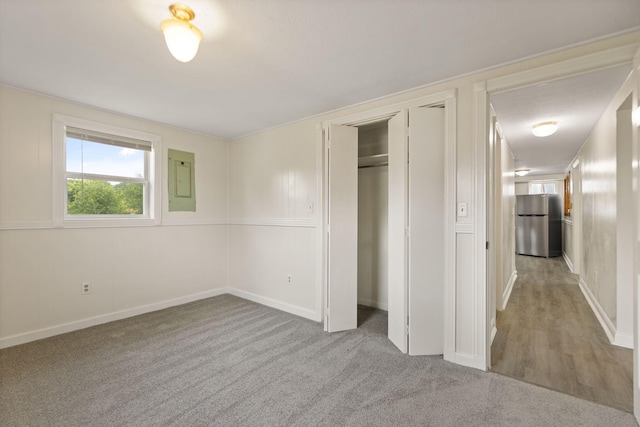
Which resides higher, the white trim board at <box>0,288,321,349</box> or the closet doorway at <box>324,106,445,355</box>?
the closet doorway at <box>324,106,445,355</box>

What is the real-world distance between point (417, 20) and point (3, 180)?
12.1 ft

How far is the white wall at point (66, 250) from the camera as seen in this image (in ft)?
8.90

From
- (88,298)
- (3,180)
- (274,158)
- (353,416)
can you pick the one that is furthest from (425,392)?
(3,180)

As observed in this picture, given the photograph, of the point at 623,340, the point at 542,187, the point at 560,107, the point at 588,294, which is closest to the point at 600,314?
the point at 623,340

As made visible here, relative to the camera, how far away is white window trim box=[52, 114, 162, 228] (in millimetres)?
2977

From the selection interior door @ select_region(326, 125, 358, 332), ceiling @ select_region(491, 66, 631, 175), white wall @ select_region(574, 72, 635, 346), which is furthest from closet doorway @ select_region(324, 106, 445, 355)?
white wall @ select_region(574, 72, 635, 346)

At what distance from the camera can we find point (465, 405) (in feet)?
6.26

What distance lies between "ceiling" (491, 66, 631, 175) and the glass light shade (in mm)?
2568

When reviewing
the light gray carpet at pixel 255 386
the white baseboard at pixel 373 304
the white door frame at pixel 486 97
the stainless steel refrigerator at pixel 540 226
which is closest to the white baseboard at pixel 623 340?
the light gray carpet at pixel 255 386

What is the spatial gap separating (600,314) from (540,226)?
5660 mm

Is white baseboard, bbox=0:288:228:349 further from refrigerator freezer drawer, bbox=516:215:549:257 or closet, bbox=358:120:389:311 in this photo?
refrigerator freezer drawer, bbox=516:215:549:257

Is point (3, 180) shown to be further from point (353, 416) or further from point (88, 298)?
point (353, 416)

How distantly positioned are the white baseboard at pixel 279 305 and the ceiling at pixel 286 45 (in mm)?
2421

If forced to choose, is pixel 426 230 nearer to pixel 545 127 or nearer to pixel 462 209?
pixel 462 209
